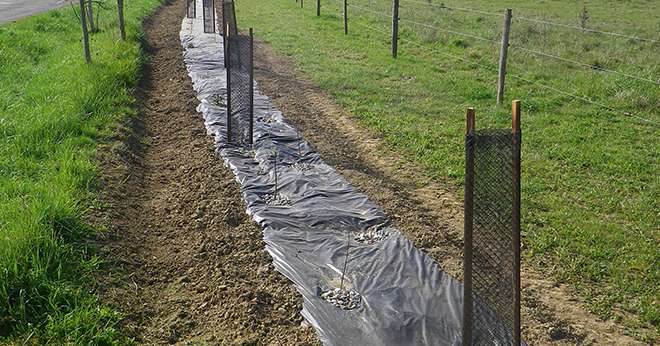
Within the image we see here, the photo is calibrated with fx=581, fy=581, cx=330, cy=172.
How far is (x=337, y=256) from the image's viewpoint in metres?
4.58

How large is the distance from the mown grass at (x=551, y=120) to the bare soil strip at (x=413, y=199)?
0.19 meters

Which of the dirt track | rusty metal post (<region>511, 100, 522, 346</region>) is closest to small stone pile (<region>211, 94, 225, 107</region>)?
the dirt track

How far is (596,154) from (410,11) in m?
15.4

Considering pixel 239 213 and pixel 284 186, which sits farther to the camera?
pixel 284 186

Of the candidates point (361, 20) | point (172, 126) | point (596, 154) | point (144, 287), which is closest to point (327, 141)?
point (172, 126)

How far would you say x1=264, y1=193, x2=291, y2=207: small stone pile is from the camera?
5555 millimetres

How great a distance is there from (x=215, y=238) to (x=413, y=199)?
2000mm

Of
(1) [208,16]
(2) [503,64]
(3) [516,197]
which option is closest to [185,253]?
(3) [516,197]

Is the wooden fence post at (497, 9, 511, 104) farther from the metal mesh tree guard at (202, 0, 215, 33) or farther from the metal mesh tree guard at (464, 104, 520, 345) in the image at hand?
the metal mesh tree guard at (202, 0, 215, 33)

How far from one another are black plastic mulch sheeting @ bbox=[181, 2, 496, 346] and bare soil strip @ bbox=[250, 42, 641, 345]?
210 mm

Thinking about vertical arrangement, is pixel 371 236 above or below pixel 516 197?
below

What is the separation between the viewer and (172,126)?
322 inches

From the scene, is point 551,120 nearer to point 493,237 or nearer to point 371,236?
point 371,236

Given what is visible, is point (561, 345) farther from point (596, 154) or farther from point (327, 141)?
point (327, 141)
